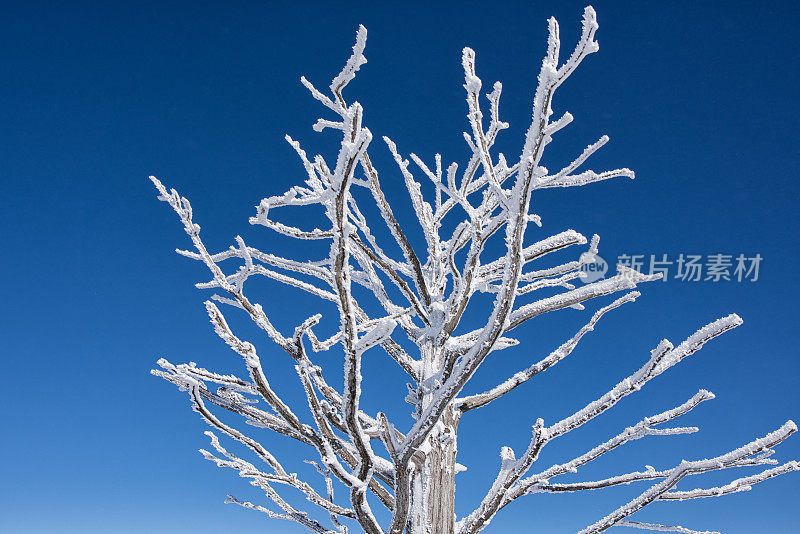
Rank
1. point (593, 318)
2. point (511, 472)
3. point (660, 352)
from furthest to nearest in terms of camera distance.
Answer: point (593, 318), point (511, 472), point (660, 352)

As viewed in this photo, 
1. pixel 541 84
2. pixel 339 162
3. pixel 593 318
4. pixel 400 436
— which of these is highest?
pixel 593 318

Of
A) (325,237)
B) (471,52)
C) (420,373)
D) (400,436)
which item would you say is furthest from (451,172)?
(400,436)

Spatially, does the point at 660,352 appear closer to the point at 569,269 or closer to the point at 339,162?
the point at 569,269

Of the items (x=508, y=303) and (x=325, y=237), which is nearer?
(x=508, y=303)

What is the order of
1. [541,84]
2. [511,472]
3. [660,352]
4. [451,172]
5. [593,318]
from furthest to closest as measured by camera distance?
[451,172] < [593,318] < [511,472] < [660,352] < [541,84]

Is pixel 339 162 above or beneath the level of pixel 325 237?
beneath

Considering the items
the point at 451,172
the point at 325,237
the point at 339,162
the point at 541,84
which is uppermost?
the point at 451,172

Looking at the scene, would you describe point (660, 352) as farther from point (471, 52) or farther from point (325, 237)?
point (325, 237)

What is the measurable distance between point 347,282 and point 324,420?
1.05 metres

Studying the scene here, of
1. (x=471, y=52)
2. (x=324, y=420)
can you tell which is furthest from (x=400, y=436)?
(x=471, y=52)

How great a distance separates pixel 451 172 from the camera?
10.2ft

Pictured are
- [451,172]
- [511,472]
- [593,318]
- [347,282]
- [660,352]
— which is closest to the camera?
[347,282]

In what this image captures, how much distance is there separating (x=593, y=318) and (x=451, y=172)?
4.05ft

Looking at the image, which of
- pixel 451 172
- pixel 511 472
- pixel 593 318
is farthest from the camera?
pixel 451 172
